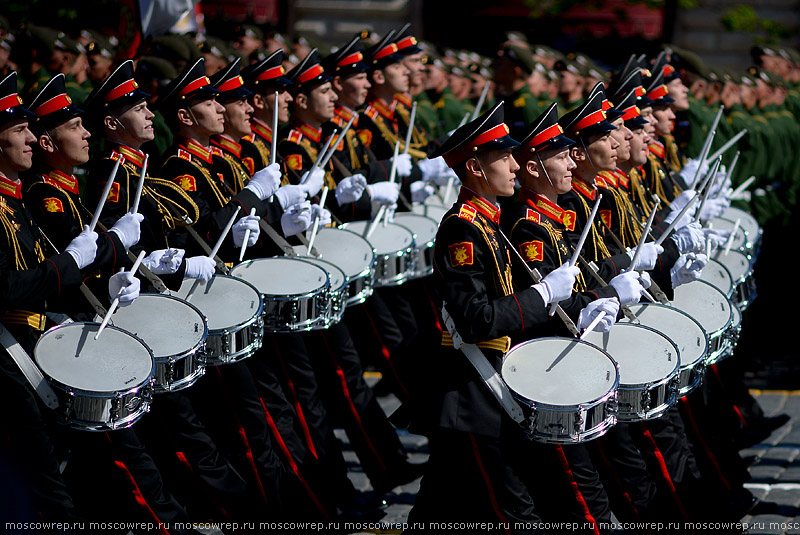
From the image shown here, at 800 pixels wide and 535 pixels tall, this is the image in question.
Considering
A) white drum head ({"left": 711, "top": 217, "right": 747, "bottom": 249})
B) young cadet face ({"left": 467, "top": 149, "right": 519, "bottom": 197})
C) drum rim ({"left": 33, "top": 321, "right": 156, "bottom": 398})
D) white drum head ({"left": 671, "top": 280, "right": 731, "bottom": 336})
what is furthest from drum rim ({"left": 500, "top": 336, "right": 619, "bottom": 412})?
white drum head ({"left": 711, "top": 217, "right": 747, "bottom": 249})

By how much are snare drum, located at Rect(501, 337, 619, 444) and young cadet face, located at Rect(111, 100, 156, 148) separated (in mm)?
2137

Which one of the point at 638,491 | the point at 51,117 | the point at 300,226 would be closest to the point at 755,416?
the point at 638,491

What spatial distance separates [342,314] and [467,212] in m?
1.48

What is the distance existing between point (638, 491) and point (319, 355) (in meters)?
1.89

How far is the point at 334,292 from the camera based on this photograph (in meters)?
6.26

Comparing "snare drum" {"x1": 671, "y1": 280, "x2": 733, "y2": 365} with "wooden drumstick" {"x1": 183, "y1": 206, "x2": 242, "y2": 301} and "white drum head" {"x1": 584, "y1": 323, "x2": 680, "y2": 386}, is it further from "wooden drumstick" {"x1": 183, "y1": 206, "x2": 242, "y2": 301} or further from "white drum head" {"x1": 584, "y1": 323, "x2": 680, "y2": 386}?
"wooden drumstick" {"x1": 183, "y1": 206, "x2": 242, "y2": 301}

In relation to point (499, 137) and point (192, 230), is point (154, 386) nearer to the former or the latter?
point (192, 230)

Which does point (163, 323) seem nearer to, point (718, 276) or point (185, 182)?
point (185, 182)

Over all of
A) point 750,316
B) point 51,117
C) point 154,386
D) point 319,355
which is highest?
point 51,117

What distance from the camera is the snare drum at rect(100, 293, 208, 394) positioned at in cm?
524

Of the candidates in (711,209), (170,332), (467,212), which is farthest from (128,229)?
(711,209)

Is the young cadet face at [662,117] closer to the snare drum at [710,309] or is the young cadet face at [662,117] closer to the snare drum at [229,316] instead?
the snare drum at [710,309]

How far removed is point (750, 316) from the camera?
10.8 m

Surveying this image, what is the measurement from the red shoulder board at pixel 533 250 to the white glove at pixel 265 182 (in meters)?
1.64
